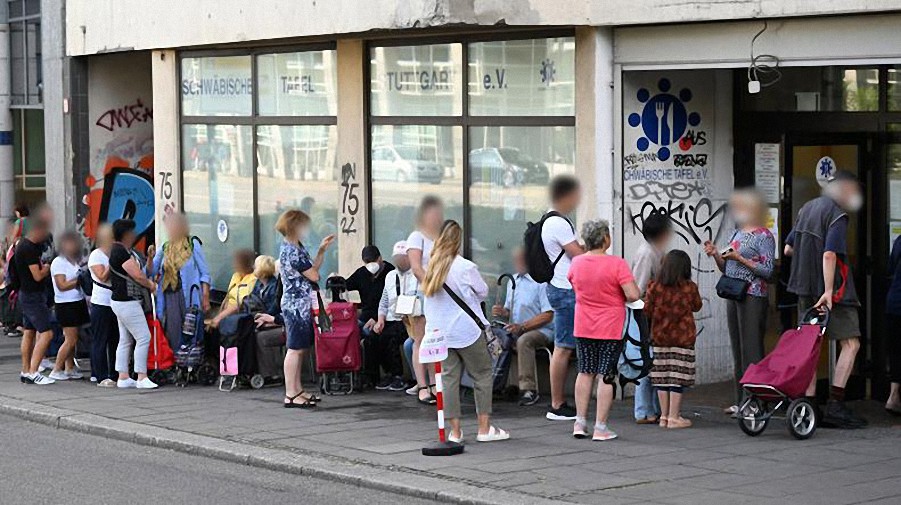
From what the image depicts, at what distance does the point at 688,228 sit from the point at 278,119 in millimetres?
5377

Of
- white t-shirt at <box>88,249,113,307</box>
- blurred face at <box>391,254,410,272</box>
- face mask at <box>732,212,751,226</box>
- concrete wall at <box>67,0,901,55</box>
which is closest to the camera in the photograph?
face mask at <box>732,212,751,226</box>

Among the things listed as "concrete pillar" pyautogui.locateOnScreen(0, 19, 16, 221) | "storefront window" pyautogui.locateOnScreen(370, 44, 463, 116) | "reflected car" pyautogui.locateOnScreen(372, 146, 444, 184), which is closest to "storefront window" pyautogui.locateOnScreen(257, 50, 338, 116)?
"storefront window" pyautogui.locateOnScreen(370, 44, 463, 116)

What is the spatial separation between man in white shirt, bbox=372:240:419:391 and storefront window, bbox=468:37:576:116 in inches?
63.7

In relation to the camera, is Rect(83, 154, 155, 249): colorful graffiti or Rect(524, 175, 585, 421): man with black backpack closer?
Rect(524, 175, 585, 421): man with black backpack

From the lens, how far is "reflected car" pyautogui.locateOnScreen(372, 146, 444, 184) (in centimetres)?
1513

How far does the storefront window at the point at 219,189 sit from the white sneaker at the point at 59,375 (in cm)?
243

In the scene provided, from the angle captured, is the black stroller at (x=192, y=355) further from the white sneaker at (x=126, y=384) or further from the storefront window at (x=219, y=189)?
the storefront window at (x=219, y=189)

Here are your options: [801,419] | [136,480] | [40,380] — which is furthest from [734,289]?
[40,380]

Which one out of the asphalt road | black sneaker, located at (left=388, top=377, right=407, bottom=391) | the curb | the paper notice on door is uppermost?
the paper notice on door

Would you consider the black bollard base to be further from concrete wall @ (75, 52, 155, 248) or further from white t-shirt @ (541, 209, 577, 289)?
concrete wall @ (75, 52, 155, 248)

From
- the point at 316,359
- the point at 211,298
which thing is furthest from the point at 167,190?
the point at 316,359

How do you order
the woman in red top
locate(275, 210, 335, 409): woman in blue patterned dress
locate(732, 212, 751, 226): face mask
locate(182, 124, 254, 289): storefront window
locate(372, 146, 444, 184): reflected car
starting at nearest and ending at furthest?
the woman in red top → locate(732, 212, 751, 226): face mask → locate(275, 210, 335, 409): woman in blue patterned dress → locate(372, 146, 444, 184): reflected car → locate(182, 124, 254, 289): storefront window

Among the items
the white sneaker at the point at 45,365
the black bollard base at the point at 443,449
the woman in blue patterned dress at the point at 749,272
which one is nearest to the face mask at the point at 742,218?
the woman in blue patterned dress at the point at 749,272

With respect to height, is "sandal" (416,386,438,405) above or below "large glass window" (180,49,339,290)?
below
